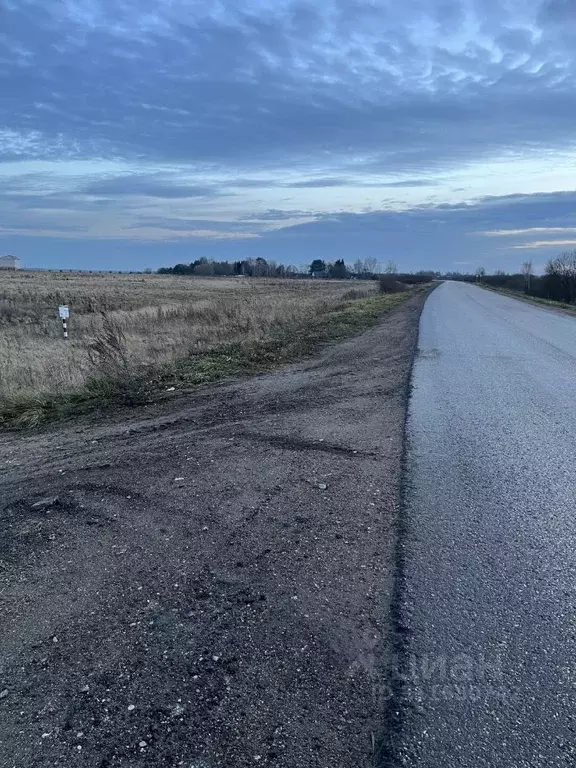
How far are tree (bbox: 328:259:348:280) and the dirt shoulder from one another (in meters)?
148

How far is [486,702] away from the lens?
2.65 m

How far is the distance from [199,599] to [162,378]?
7.63 metres

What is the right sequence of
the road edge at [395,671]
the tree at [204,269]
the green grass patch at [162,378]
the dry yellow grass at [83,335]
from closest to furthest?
the road edge at [395,671] → the green grass patch at [162,378] → the dry yellow grass at [83,335] → the tree at [204,269]

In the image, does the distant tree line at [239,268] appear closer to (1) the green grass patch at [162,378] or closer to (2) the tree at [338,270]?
(2) the tree at [338,270]

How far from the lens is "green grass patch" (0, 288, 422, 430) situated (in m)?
8.85

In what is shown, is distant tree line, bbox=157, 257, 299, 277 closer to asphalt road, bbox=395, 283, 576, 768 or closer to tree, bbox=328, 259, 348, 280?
tree, bbox=328, 259, 348, 280

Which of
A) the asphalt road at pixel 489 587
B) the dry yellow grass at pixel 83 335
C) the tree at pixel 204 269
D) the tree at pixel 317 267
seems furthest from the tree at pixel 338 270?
the asphalt road at pixel 489 587

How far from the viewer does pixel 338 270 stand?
15325 centimetres

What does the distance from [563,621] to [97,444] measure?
5.32 m

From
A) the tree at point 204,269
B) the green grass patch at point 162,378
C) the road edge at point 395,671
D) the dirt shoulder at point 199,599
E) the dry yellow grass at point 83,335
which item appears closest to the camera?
the road edge at point 395,671

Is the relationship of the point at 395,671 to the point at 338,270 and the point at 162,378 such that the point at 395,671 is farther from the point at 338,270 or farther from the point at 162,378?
the point at 338,270

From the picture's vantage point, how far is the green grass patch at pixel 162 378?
8.85 metres

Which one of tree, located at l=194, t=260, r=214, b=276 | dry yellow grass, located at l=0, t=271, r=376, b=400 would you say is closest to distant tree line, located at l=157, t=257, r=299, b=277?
tree, located at l=194, t=260, r=214, b=276

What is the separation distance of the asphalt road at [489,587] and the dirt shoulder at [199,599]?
0.20 meters
